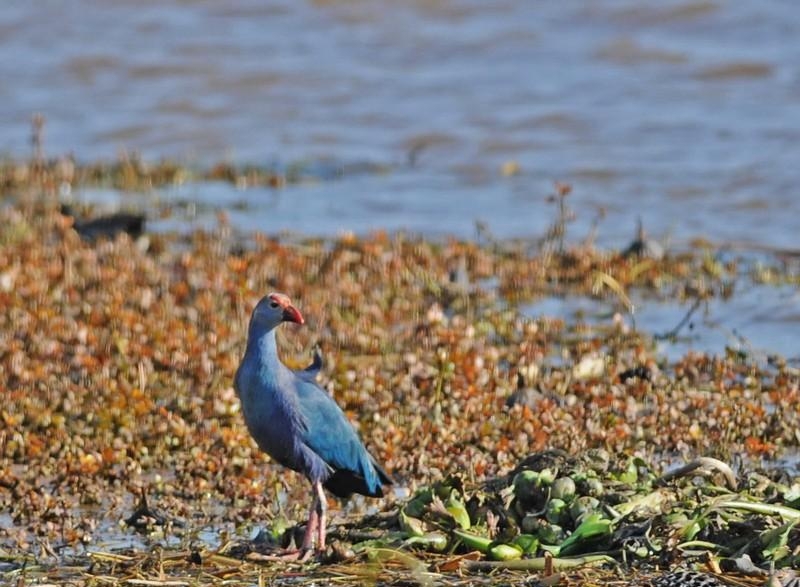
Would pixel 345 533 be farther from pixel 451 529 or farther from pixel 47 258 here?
pixel 47 258

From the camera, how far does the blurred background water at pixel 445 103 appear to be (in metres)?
12.6

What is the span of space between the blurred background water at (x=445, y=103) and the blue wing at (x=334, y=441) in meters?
5.37

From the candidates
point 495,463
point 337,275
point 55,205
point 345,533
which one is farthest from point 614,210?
point 345,533

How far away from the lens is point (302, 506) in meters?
6.69

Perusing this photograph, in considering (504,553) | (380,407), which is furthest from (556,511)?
(380,407)

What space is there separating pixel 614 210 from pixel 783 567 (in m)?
7.14

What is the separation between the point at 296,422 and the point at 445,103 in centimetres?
995

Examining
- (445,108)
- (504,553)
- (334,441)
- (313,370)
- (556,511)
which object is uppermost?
(445,108)

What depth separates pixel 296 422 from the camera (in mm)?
6078

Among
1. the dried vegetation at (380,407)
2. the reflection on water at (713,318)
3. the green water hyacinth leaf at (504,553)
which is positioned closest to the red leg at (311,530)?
the dried vegetation at (380,407)

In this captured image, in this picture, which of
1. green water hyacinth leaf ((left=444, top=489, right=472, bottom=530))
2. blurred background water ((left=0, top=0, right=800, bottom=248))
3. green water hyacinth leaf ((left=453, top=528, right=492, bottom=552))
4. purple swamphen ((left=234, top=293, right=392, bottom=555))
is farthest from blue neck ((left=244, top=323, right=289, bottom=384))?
blurred background water ((left=0, top=0, right=800, bottom=248))

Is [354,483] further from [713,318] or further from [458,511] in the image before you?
[713,318]

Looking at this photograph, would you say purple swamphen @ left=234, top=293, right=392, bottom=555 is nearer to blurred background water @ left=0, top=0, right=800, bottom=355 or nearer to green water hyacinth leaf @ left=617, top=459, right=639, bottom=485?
green water hyacinth leaf @ left=617, top=459, right=639, bottom=485

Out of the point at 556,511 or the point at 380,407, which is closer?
the point at 556,511
